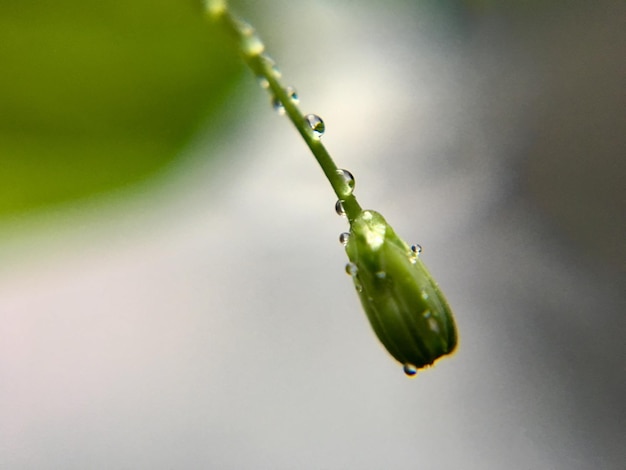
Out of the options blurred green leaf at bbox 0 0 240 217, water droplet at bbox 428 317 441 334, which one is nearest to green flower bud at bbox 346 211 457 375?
water droplet at bbox 428 317 441 334

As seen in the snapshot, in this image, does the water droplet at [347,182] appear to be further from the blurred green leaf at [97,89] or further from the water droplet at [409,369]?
the blurred green leaf at [97,89]

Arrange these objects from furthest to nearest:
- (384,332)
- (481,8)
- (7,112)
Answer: (481,8) < (7,112) < (384,332)

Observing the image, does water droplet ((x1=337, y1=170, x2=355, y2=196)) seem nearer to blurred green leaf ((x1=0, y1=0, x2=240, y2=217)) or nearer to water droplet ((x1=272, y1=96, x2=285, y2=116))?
water droplet ((x1=272, y1=96, x2=285, y2=116))

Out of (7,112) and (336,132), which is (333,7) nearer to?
(336,132)

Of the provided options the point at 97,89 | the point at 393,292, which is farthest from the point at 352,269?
the point at 97,89

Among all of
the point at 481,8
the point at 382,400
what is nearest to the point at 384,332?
the point at 382,400

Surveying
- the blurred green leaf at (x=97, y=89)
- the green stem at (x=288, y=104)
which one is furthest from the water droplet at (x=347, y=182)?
the blurred green leaf at (x=97, y=89)

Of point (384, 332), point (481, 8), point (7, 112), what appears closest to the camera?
→ point (384, 332)
